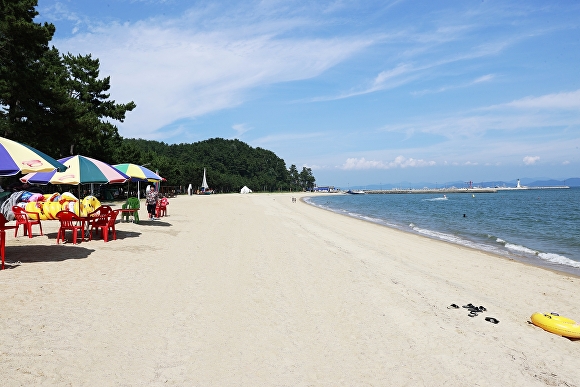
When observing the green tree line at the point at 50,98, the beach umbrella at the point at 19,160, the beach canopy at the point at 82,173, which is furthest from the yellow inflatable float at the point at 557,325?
the green tree line at the point at 50,98

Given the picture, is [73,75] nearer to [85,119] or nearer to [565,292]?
[85,119]

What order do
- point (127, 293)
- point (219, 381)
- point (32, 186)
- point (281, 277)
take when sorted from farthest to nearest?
point (32, 186), point (281, 277), point (127, 293), point (219, 381)

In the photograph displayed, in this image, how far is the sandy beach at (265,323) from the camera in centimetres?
336

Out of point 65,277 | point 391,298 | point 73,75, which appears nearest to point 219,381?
point 391,298

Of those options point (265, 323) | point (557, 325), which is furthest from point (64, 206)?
point (557, 325)

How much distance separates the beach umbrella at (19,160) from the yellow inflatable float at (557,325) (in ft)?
24.7

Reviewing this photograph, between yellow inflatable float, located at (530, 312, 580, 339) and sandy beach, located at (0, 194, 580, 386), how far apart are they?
0.10 m

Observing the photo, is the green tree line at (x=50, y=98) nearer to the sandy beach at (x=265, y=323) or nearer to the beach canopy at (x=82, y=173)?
the beach canopy at (x=82, y=173)

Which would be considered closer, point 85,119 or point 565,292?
point 565,292

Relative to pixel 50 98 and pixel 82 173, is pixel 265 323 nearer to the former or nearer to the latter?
pixel 82 173

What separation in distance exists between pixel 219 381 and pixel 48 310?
104 inches

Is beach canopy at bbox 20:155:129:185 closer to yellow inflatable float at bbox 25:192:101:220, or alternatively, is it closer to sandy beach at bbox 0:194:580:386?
yellow inflatable float at bbox 25:192:101:220

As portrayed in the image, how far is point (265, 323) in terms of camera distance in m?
4.52

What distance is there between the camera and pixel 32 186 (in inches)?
941
